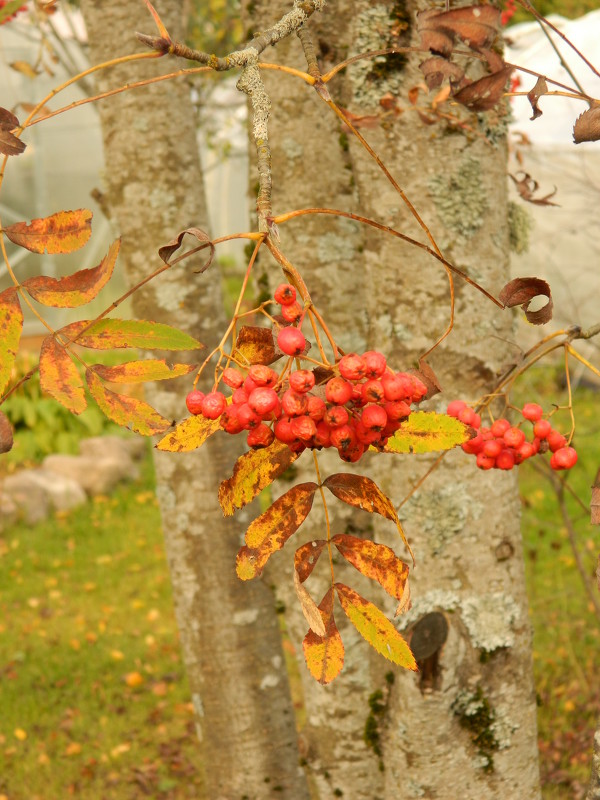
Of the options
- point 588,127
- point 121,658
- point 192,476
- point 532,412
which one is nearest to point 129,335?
point 588,127

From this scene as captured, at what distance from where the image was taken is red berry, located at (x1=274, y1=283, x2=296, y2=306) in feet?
2.89

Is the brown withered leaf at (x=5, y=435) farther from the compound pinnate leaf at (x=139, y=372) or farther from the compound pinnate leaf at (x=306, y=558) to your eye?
the compound pinnate leaf at (x=306, y=558)

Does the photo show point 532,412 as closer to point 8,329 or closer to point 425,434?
point 425,434

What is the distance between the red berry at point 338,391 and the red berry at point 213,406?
12 cm

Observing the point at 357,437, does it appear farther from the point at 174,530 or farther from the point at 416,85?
the point at 174,530

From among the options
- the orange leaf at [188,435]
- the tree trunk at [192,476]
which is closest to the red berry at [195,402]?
the orange leaf at [188,435]

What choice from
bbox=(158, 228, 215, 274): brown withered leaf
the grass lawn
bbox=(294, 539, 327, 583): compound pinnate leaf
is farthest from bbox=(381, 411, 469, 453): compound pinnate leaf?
the grass lawn

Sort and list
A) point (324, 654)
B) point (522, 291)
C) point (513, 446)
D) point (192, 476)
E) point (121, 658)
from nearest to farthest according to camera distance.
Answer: point (324, 654) → point (522, 291) → point (513, 446) → point (192, 476) → point (121, 658)

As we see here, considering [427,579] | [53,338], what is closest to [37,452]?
[427,579]

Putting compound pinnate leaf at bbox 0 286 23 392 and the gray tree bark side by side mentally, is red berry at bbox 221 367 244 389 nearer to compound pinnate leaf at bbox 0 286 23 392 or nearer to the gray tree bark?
compound pinnate leaf at bbox 0 286 23 392

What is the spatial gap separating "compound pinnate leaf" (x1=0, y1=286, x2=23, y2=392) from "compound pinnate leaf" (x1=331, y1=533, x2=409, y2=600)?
0.43 metres

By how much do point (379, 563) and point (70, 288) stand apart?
19.0 inches

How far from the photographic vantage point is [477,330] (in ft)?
6.33

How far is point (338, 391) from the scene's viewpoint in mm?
873
